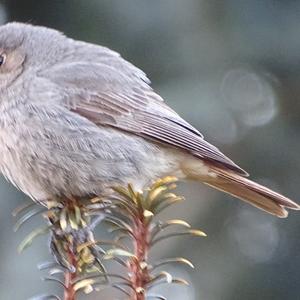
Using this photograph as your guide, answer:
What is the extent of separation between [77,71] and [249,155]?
1154 millimetres

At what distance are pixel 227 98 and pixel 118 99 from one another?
2.65 feet

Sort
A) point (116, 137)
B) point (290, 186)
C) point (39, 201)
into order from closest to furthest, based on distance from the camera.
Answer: point (39, 201), point (116, 137), point (290, 186)

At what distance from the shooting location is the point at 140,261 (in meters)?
2.67

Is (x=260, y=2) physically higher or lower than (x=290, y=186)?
higher

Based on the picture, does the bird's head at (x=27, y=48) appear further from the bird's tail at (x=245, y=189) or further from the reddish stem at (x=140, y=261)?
the reddish stem at (x=140, y=261)

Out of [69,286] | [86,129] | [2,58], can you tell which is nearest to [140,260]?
[69,286]

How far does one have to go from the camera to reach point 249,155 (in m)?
5.14

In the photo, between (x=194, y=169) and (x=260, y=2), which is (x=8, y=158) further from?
(x=260, y=2)

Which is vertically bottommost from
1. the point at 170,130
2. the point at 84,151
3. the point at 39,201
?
the point at 39,201

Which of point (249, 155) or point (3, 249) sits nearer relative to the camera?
point (3, 249)

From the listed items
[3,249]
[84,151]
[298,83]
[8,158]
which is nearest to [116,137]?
[84,151]

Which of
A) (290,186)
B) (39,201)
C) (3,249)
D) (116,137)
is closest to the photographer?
(39,201)

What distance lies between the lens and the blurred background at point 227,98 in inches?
197

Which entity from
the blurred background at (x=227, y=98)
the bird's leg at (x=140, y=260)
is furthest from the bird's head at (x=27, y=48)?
the bird's leg at (x=140, y=260)
